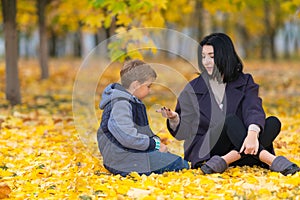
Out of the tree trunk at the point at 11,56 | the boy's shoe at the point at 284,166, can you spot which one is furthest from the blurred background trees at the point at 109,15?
the boy's shoe at the point at 284,166

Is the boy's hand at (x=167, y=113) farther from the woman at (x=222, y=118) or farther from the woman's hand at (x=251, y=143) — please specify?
the woman's hand at (x=251, y=143)

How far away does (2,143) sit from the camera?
6320 mm

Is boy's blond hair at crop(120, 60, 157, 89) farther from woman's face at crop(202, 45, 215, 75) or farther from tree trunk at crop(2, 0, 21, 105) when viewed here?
tree trunk at crop(2, 0, 21, 105)

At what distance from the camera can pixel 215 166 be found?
15.3 feet

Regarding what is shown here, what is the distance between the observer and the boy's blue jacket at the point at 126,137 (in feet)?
14.7

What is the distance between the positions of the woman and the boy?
307 mm

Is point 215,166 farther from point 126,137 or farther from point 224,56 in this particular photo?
point 224,56

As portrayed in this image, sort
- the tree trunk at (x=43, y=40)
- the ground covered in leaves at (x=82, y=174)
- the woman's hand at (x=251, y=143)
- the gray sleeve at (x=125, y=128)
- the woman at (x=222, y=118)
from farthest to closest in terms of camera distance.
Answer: the tree trunk at (x=43, y=40) → the woman at (x=222, y=118) → the woman's hand at (x=251, y=143) → the gray sleeve at (x=125, y=128) → the ground covered in leaves at (x=82, y=174)

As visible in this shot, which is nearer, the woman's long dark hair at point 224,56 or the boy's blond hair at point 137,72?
the boy's blond hair at point 137,72

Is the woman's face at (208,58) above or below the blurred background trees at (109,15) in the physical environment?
below

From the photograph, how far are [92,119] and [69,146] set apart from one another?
233 cm

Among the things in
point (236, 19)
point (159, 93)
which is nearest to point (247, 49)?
point (236, 19)

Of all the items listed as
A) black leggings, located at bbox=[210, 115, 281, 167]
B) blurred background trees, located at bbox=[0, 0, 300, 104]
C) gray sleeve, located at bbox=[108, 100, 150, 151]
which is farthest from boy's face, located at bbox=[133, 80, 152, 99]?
blurred background trees, located at bbox=[0, 0, 300, 104]

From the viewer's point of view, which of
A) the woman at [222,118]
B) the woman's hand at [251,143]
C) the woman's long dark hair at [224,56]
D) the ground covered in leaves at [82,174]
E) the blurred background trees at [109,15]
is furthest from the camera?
the blurred background trees at [109,15]
